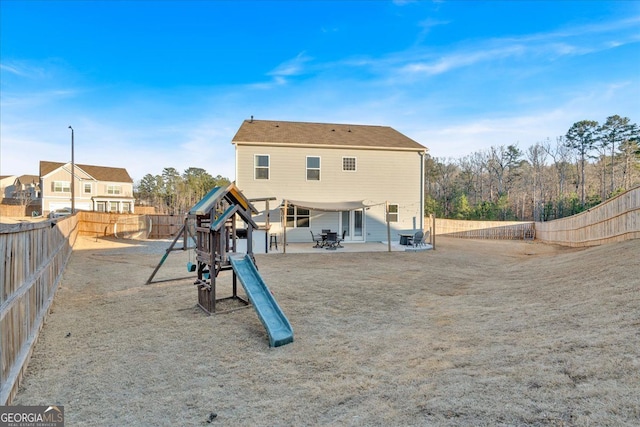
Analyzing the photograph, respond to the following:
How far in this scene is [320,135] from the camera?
17.6 metres

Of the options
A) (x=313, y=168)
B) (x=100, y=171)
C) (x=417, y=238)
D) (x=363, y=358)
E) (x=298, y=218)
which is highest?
(x=100, y=171)

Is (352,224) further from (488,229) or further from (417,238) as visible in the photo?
(488,229)

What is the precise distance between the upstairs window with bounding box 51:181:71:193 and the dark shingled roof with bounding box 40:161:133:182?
2.21 metres

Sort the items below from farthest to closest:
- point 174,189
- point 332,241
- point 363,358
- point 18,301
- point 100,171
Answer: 1. point 174,189
2. point 100,171
3. point 332,241
4. point 363,358
5. point 18,301

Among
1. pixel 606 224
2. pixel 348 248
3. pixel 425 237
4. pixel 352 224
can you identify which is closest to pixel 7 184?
pixel 352 224

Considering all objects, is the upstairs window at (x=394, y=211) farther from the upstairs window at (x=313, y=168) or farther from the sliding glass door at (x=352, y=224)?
the upstairs window at (x=313, y=168)

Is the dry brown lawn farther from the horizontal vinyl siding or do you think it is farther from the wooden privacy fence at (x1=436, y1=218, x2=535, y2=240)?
the wooden privacy fence at (x1=436, y1=218, x2=535, y2=240)

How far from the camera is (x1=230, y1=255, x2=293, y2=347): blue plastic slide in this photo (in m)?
4.32

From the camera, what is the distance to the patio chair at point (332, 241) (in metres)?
14.1

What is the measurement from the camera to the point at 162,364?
3.67 m

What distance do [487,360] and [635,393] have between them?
3.88 ft

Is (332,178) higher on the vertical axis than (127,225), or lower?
higher

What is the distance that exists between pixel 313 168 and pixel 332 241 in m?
4.48

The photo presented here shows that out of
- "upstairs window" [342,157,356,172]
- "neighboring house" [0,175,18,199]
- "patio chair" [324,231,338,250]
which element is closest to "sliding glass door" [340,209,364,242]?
"upstairs window" [342,157,356,172]
